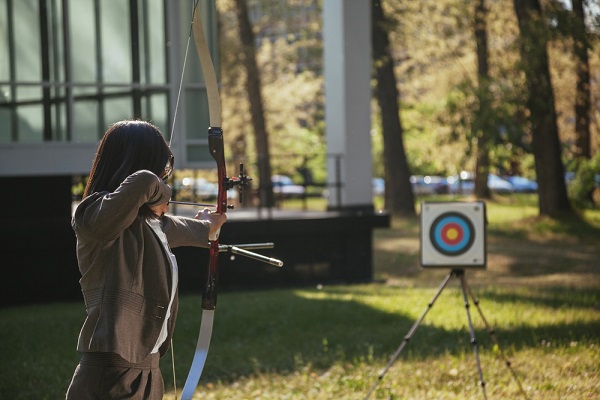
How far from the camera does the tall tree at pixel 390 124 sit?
2655 cm

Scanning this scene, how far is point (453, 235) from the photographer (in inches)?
261

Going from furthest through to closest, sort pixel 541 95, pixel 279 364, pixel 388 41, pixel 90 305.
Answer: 1. pixel 388 41
2. pixel 541 95
3. pixel 279 364
4. pixel 90 305

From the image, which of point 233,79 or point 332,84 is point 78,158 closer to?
point 332,84

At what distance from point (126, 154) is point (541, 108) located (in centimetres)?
1892

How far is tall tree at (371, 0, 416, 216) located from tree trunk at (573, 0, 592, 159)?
4.80m

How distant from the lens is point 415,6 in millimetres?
27016

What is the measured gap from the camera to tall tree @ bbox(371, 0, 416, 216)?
87.1 ft

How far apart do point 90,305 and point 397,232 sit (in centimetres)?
2183

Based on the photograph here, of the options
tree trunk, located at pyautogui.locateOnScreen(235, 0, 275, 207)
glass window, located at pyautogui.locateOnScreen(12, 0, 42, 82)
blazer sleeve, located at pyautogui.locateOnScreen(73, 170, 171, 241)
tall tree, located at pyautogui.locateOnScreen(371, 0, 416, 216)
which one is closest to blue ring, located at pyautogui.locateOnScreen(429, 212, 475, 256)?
blazer sleeve, located at pyautogui.locateOnScreen(73, 170, 171, 241)

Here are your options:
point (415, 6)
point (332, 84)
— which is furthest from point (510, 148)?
point (332, 84)

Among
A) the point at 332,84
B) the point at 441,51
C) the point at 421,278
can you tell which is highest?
the point at 441,51

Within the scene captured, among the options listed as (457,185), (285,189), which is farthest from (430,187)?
(285,189)

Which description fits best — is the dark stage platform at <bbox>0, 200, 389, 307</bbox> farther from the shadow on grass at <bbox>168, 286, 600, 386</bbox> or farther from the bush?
the bush

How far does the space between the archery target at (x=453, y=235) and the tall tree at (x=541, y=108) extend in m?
14.0
